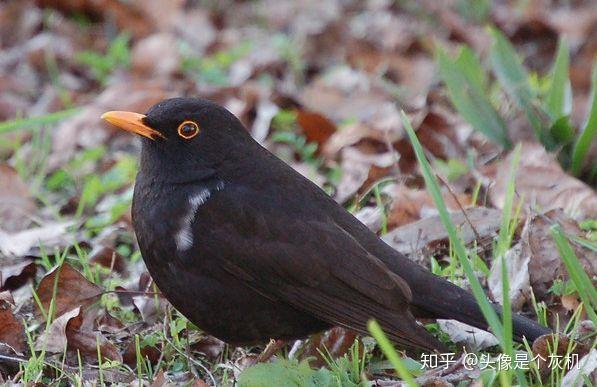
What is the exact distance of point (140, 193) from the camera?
421cm

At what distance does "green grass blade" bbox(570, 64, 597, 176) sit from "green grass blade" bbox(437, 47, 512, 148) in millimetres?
454

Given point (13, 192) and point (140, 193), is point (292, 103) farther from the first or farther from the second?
point (140, 193)

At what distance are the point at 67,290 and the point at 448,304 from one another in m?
1.54

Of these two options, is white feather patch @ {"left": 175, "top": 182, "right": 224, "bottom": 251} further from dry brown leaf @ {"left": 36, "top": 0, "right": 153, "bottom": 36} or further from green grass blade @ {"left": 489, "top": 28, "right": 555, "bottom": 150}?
dry brown leaf @ {"left": 36, "top": 0, "right": 153, "bottom": 36}

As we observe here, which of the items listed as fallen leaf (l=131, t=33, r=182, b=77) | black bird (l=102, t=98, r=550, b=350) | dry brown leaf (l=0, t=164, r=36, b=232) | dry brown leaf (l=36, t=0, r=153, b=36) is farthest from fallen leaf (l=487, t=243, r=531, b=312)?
dry brown leaf (l=36, t=0, r=153, b=36)

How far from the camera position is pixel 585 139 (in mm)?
5426

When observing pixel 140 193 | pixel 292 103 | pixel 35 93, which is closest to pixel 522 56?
pixel 292 103

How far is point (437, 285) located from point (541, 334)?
0.44 metres

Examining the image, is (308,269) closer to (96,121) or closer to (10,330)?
(10,330)

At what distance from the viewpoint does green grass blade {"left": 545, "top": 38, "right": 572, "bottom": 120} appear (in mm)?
5531

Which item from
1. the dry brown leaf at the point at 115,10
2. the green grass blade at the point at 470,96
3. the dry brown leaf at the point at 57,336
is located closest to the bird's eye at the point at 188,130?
the dry brown leaf at the point at 57,336

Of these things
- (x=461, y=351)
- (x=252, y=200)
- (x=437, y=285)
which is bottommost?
(x=461, y=351)

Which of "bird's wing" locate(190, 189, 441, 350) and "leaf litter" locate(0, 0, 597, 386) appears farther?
"leaf litter" locate(0, 0, 597, 386)

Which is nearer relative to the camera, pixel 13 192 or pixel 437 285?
pixel 437 285
